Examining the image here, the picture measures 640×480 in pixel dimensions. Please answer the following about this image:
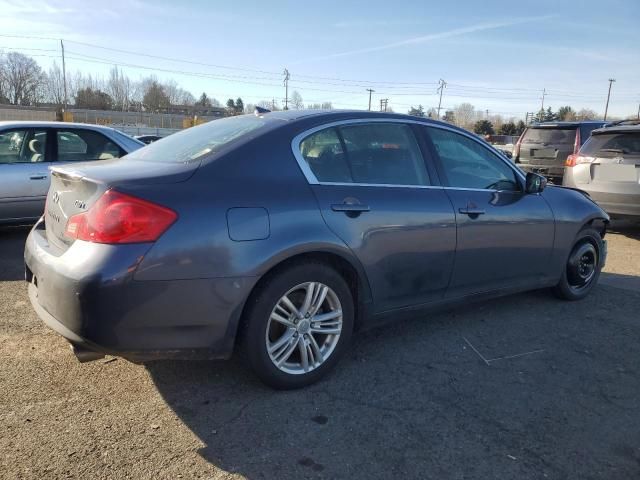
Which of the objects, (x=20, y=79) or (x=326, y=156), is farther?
(x=20, y=79)

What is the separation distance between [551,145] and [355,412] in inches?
403

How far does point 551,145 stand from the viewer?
11.4 meters

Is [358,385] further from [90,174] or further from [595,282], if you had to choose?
[595,282]

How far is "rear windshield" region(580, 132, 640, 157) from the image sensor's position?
7128 millimetres

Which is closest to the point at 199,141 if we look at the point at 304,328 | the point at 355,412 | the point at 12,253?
the point at 304,328

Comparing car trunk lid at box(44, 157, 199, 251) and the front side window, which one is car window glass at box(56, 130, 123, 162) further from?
the front side window

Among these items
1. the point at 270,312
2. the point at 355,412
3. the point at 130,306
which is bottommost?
the point at 355,412

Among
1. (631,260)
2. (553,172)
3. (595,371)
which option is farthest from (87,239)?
(553,172)

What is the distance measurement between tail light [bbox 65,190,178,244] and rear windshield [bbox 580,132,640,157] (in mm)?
6801

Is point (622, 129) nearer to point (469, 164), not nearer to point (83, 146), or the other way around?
point (469, 164)

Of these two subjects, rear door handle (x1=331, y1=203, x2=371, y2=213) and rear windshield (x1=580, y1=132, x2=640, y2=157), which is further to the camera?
rear windshield (x1=580, y1=132, x2=640, y2=157)

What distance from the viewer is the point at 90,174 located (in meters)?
2.79

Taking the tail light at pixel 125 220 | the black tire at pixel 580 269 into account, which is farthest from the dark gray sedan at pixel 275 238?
the black tire at pixel 580 269

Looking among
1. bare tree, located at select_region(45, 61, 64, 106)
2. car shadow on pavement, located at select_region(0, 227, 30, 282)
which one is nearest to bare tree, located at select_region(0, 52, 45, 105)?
bare tree, located at select_region(45, 61, 64, 106)
